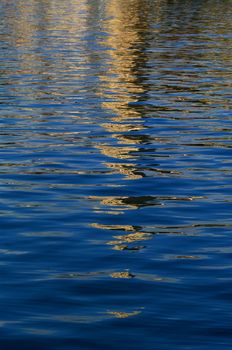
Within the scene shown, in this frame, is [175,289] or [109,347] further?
[175,289]

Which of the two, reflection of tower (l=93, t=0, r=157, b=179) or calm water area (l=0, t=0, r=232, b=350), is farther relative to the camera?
reflection of tower (l=93, t=0, r=157, b=179)

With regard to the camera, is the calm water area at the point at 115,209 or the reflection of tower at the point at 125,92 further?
the reflection of tower at the point at 125,92

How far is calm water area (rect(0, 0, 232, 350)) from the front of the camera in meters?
12.3

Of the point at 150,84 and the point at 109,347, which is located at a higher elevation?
the point at 150,84

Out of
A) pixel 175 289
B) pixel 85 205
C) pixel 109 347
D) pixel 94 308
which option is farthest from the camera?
pixel 85 205

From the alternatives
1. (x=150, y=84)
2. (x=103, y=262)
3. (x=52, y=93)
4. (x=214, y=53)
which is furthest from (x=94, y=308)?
(x=214, y=53)

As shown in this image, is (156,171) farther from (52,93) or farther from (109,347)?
(52,93)

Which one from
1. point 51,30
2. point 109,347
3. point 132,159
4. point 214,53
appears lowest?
point 109,347

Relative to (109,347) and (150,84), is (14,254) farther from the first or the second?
(150,84)

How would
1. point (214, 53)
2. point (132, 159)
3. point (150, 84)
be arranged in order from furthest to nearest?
point (214, 53), point (150, 84), point (132, 159)

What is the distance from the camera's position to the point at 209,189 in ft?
66.9

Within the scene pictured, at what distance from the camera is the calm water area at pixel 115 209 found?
40.3 feet

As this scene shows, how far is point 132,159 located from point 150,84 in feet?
55.7

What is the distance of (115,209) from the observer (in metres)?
18.4
